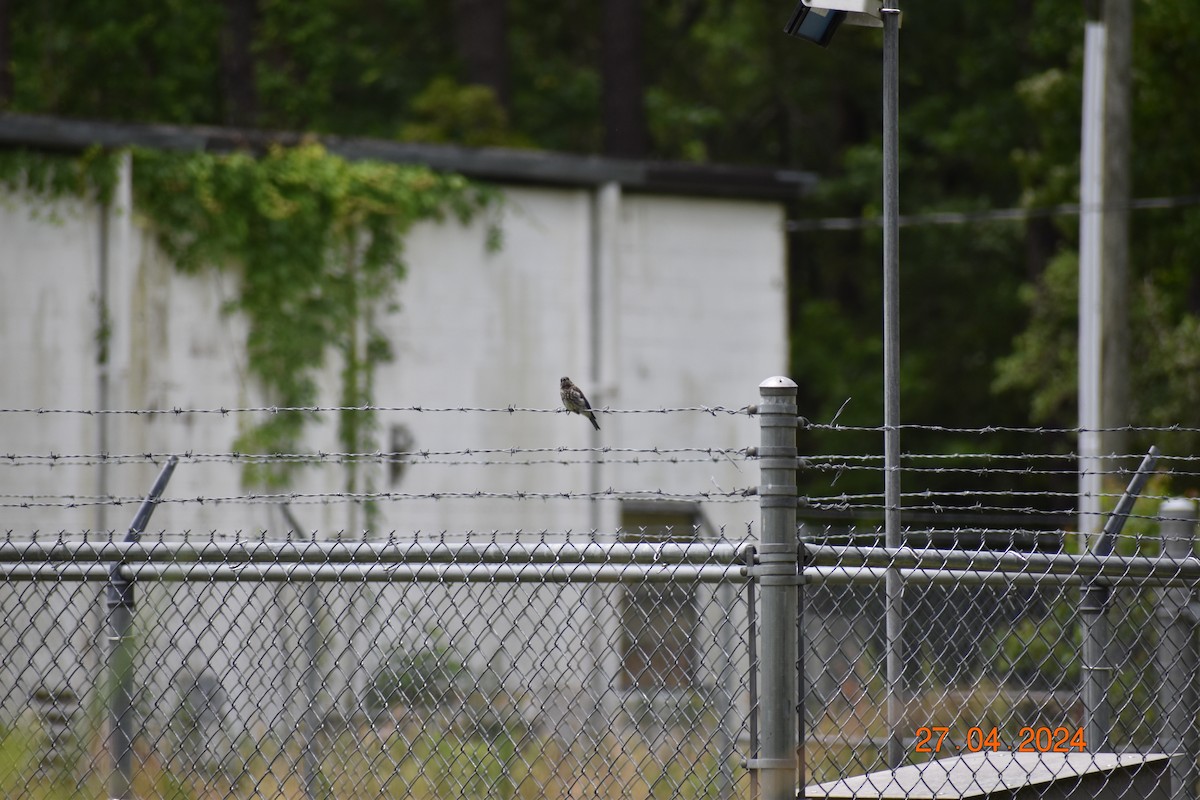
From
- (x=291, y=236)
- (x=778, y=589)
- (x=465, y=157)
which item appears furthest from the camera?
(x=465, y=157)

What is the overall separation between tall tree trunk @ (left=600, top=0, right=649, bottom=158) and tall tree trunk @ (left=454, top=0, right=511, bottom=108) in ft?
5.12

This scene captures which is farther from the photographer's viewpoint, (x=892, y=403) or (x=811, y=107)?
(x=811, y=107)

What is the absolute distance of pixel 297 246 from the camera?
13.5 metres

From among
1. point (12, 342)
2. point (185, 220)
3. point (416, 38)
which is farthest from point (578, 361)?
point (416, 38)

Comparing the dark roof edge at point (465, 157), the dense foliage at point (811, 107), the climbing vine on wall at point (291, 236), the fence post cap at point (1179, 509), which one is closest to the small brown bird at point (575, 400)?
the fence post cap at point (1179, 509)

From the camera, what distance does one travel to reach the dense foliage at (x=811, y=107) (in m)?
24.5

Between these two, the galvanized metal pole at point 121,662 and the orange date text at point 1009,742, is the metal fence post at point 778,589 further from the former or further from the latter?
the galvanized metal pole at point 121,662

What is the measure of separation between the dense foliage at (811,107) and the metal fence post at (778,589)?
1771 cm

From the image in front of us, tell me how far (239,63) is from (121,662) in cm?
2261

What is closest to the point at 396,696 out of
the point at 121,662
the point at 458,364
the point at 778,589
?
the point at 458,364

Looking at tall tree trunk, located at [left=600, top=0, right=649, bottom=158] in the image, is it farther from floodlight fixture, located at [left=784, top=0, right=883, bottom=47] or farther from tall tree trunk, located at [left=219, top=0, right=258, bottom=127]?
floodlight fixture, located at [left=784, top=0, right=883, bottom=47]

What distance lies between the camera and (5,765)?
21.3 ft

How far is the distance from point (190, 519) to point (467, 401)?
2783 mm

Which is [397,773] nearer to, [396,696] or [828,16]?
[828,16]
